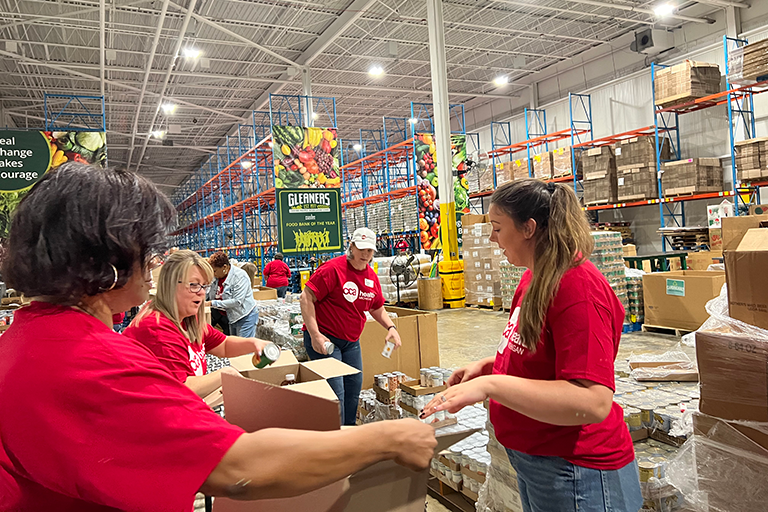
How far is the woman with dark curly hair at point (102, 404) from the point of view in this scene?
0.78 m

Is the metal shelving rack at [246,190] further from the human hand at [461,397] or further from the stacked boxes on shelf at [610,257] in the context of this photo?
the human hand at [461,397]

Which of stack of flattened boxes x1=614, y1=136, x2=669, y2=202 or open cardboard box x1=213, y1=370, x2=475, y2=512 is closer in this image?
open cardboard box x1=213, y1=370, x2=475, y2=512

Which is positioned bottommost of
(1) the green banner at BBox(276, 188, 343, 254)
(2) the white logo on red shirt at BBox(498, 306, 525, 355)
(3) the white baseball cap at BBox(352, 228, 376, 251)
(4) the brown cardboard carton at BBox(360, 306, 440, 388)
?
(4) the brown cardboard carton at BBox(360, 306, 440, 388)

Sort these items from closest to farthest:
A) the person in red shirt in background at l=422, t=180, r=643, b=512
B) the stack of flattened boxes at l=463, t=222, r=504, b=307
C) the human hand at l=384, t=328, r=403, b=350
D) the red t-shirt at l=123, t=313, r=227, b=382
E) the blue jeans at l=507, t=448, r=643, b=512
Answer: the person in red shirt in background at l=422, t=180, r=643, b=512
the blue jeans at l=507, t=448, r=643, b=512
the red t-shirt at l=123, t=313, r=227, b=382
the human hand at l=384, t=328, r=403, b=350
the stack of flattened boxes at l=463, t=222, r=504, b=307

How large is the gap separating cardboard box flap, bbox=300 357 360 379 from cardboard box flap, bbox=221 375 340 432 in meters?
1.31

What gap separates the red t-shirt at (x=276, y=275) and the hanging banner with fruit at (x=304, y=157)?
1.66 metres

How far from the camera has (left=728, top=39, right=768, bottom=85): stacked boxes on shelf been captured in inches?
356

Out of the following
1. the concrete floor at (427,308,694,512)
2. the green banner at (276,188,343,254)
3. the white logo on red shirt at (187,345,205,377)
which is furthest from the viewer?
the green banner at (276,188,343,254)

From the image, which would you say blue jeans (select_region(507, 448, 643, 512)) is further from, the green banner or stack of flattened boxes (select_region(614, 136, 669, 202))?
stack of flattened boxes (select_region(614, 136, 669, 202))

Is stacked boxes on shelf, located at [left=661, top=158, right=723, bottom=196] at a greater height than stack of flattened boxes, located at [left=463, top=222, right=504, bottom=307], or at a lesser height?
greater

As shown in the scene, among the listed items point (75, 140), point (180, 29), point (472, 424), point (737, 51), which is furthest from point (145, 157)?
point (472, 424)

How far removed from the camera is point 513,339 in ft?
5.11

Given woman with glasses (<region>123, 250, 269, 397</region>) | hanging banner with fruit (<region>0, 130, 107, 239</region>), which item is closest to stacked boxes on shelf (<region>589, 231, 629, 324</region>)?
woman with glasses (<region>123, 250, 269, 397</region>)

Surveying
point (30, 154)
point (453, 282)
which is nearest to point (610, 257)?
point (453, 282)
